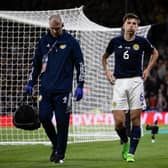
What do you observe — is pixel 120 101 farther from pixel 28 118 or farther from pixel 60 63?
pixel 28 118

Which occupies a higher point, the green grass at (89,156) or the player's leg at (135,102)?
the player's leg at (135,102)

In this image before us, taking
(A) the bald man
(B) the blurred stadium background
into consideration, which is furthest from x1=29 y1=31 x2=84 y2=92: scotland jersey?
(B) the blurred stadium background

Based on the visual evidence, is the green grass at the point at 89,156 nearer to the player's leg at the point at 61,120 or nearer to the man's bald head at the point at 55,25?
the player's leg at the point at 61,120

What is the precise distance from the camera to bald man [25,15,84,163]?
32.5 ft

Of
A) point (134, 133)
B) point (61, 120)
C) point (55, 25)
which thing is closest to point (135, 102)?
point (134, 133)

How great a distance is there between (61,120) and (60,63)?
796 millimetres

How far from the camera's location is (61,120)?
32.5ft

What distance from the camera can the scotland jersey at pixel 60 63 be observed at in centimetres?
991

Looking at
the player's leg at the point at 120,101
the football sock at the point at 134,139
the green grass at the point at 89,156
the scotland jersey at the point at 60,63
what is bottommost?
the green grass at the point at 89,156

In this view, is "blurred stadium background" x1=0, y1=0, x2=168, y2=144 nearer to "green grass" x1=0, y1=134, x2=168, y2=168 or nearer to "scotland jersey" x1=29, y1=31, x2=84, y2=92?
"green grass" x1=0, y1=134, x2=168, y2=168

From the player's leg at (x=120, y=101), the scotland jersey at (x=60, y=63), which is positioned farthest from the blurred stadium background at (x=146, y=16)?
the scotland jersey at (x=60, y=63)

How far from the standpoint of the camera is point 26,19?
15.4 metres

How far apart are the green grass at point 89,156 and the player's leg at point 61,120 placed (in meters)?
0.21

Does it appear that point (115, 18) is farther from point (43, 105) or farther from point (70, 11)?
point (43, 105)
